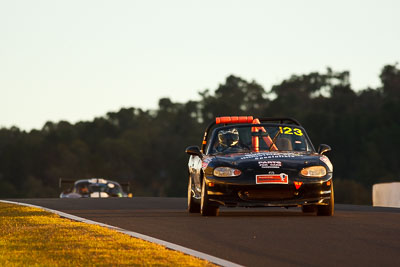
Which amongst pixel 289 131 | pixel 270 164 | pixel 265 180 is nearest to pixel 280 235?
pixel 265 180

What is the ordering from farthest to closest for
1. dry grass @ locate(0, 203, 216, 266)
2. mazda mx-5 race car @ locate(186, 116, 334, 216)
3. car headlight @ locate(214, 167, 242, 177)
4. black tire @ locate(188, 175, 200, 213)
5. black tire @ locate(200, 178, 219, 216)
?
1. black tire @ locate(188, 175, 200, 213)
2. black tire @ locate(200, 178, 219, 216)
3. car headlight @ locate(214, 167, 242, 177)
4. mazda mx-5 race car @ locate(186, 116, 334, 216)
5. dry grass @ locate(0, 203, 216, 266)

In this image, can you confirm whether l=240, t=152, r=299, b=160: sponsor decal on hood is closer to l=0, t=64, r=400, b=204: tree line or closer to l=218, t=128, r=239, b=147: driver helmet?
l=218, t=128, r=239, b=147: driver helmet

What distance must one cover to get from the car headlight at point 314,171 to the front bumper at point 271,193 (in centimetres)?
8

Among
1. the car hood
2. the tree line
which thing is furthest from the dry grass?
the tree line

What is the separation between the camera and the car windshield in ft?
53.6

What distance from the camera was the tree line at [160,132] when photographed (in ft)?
440

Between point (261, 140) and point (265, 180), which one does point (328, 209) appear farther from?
point (261, 140)

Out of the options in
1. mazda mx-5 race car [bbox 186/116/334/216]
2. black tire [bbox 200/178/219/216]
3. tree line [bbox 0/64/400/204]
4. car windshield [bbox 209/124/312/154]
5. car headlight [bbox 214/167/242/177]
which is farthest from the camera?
tree line [bbox 0/64/400/204]

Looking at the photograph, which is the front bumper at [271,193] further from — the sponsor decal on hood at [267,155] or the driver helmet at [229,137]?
the driver helmet at [229,137]

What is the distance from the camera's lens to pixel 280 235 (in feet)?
39.0

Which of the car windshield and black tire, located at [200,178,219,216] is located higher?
the car windshield

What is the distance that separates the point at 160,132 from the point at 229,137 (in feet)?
491

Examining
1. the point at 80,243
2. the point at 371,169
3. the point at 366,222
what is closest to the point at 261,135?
the point at 366,222

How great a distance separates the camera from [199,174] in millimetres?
16125
